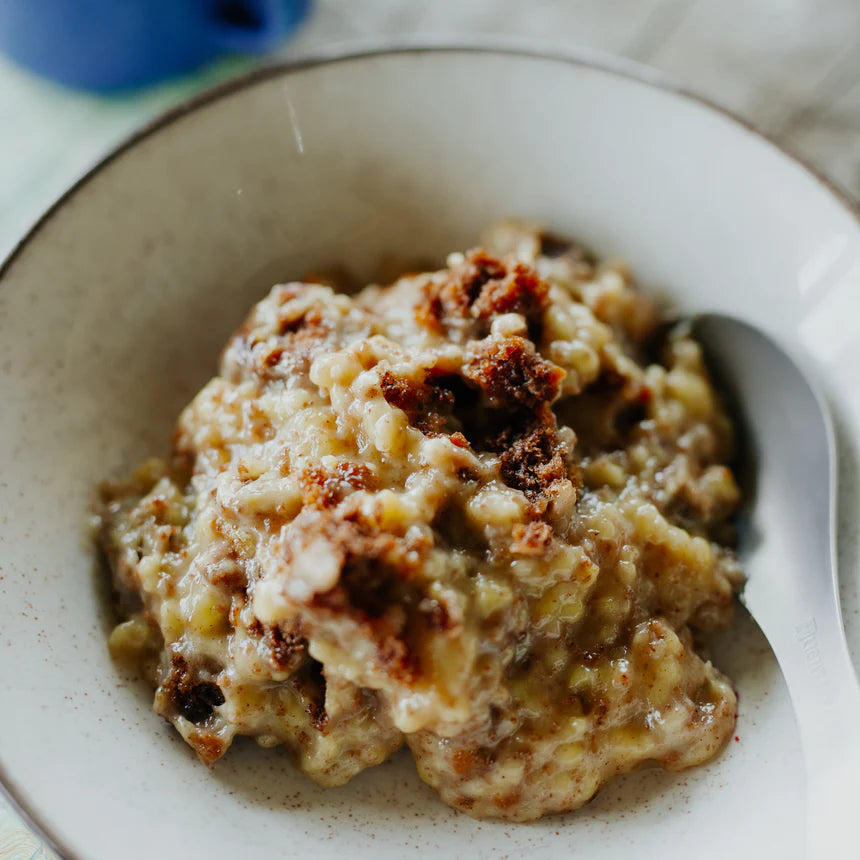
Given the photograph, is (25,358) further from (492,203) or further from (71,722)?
(492,203)

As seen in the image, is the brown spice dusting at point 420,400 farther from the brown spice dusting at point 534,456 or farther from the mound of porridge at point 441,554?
the brown spice dusting at point 534,456

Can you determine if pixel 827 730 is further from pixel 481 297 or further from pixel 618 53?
pixel 618 53

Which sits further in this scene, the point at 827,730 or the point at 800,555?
the point at 800,555

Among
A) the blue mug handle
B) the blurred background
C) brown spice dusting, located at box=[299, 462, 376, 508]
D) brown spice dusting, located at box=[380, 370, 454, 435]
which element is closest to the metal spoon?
brown spice dusting, located at box=[380, 370, 454, 435]

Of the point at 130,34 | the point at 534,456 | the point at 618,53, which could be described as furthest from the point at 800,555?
the point at 130,34

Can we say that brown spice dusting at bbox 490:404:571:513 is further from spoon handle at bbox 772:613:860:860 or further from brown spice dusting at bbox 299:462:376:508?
spoon handle at bbox 772:613:860:860

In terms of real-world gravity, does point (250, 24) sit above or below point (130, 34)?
above
